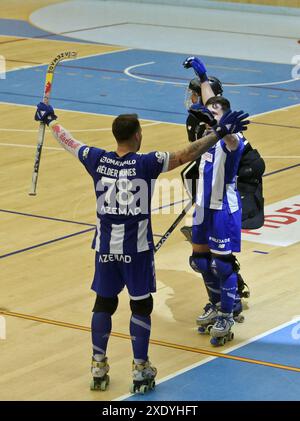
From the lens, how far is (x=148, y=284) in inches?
350

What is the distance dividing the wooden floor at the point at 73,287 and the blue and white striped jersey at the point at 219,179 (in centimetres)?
117

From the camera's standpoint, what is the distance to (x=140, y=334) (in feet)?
29.1

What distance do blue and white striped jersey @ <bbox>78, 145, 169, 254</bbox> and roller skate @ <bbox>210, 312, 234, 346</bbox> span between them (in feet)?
4.43

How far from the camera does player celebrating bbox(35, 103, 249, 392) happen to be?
341 inches

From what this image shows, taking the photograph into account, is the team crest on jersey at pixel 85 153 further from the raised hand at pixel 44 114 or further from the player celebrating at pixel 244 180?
the player celebrating at pixel 244 180

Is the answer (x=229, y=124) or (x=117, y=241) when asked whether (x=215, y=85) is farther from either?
(x=117, y=241)

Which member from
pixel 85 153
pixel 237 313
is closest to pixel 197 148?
pixel 85 153

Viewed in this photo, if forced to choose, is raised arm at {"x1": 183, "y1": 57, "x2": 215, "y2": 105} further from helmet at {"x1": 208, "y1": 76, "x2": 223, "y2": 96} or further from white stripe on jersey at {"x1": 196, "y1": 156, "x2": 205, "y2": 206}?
white stripe on jersey at {"x1": 196, "y1": 156, "x2": 205, "y2": 206}

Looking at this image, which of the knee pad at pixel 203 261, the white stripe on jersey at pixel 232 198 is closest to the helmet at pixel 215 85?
the white stripe on jersey at pixel 232 198

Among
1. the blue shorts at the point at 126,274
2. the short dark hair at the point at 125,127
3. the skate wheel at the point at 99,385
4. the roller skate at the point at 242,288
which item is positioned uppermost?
the short dark hair at the point at 125,127

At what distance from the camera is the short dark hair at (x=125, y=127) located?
28.3ft
